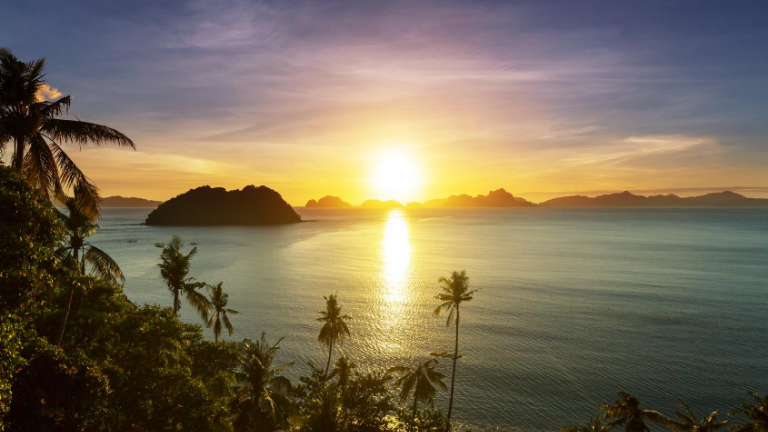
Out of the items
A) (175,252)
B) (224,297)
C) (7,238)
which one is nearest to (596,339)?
(224,297)

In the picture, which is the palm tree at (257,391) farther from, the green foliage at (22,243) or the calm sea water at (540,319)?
the calm sea water at (540,319)

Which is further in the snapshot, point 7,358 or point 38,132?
point 38,132

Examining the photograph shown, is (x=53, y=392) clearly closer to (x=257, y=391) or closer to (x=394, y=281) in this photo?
(x=257, y=391)

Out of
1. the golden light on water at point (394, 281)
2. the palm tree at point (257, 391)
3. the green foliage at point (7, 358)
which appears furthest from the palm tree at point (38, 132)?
the golden light on water at point (394, 281)

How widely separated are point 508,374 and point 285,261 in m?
87.7

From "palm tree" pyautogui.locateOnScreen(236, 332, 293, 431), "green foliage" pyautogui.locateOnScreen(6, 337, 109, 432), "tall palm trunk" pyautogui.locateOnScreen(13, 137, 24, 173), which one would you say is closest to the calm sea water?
"palm tree" pyautogui.locateOnScreen(236, 332, 293, 431)

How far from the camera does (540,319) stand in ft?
201

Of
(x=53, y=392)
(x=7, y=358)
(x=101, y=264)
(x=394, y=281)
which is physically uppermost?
(x=101, y=264)

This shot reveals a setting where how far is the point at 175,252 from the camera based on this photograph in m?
37.9

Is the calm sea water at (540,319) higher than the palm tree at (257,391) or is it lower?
lower

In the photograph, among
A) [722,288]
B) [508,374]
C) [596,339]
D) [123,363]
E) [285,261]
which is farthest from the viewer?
[285,261]

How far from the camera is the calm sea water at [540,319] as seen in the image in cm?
4047

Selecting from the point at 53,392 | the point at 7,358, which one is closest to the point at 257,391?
the point at 53,392

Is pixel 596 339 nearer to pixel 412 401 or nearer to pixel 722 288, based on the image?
pixel 412 401
